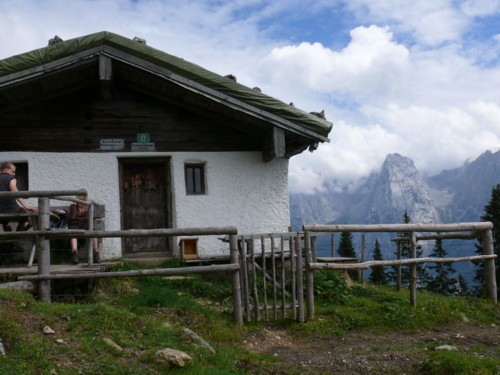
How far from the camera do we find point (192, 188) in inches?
480

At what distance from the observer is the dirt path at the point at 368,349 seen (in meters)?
6.45

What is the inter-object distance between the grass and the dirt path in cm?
20

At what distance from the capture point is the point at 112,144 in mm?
11617

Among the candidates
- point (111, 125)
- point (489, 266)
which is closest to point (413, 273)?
point (489, 266)

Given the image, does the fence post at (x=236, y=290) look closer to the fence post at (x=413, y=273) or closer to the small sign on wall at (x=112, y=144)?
the fence post at (x=413, y=273)

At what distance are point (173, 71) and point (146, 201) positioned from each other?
131 inches

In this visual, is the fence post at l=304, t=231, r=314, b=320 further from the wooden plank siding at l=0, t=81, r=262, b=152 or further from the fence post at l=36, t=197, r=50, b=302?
the wooden plank siding at l=0, t=81, r=262, b=152

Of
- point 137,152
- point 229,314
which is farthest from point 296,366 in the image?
point 137,152

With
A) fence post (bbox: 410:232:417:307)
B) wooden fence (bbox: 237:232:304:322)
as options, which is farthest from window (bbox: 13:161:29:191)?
fence post (bbox: 410:232:417:307)

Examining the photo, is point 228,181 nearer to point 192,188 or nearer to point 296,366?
point 192,188

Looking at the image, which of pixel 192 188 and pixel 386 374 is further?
pixel 192 188

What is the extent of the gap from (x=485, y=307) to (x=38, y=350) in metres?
8.30

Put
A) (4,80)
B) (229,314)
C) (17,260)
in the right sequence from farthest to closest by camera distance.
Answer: (17,260)
(4,80)
(229,314)

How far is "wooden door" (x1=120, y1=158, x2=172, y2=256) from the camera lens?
11945 mm
